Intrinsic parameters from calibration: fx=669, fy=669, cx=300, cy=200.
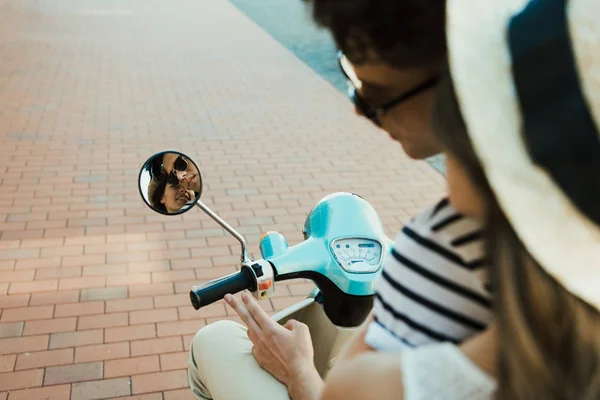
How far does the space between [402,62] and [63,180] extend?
4883 millimetres

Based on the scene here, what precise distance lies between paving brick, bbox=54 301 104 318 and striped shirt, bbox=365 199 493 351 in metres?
2.90

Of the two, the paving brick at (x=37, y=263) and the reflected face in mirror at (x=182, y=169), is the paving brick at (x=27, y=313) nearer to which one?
the paving brick at (x=37, y=263)

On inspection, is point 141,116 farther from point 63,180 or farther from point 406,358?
point 406,358

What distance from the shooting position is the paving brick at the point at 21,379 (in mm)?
2988

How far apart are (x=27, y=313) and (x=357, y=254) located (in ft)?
8.25

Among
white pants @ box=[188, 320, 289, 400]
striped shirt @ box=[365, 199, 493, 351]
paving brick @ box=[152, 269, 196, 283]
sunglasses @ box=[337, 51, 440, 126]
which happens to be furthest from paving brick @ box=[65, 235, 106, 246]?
striped shirt @ box=[365, 199, 493, 351]

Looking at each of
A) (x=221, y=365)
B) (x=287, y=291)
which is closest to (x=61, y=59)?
(x=287, y=291)

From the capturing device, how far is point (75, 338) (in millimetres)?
3375

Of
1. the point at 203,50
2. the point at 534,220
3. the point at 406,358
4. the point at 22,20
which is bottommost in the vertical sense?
the point at 22,20

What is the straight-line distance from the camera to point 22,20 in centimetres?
1203

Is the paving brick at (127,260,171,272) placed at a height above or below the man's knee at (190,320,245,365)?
below

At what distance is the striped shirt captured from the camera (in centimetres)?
95

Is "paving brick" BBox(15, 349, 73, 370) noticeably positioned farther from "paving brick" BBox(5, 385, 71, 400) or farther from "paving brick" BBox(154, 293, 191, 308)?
"paving brick" BBox(154, 293, 191, 308)

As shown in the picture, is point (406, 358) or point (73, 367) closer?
point (406, 358)
